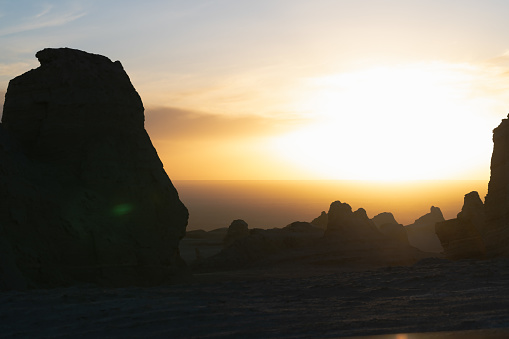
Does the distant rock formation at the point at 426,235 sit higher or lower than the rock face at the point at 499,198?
lower

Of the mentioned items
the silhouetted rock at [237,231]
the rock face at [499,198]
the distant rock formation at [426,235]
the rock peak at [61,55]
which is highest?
the rock peak at [61,55]

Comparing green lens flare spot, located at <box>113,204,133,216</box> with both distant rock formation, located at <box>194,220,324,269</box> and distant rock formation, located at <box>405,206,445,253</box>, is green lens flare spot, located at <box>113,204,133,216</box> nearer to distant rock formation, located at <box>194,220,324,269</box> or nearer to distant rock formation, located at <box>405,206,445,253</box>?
distant rock formation, located at <box>194,220,324,269</box>

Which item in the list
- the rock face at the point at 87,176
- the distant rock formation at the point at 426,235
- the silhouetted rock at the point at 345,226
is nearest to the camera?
the rock face at the point at 87,176

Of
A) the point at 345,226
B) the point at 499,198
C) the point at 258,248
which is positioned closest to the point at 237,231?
the point at 258,248

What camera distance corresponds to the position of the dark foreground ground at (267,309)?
763 cm

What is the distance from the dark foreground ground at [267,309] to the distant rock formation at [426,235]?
1033 inches

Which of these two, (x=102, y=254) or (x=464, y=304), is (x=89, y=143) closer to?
(x=102, y=254)

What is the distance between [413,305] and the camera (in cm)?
898

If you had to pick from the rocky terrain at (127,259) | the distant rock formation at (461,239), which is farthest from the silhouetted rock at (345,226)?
the rocky terrain at (127,259)

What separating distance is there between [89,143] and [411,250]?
1708 centimetres

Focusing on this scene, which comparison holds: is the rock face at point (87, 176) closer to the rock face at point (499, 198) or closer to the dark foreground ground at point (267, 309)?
the dark foreground ground at point (267, 309)

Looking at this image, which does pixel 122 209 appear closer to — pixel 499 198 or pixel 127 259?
pixel 127 259

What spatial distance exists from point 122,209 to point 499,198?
12.7 meters

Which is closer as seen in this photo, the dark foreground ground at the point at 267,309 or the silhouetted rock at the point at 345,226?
the dark foreground ground at the point at 267,309
